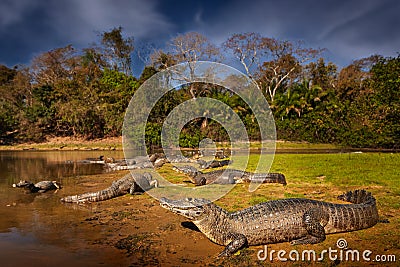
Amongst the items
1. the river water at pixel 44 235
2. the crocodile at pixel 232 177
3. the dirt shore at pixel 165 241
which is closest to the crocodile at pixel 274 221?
the dirt shore at pixel 165 241

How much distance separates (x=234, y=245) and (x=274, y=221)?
31.8 inches

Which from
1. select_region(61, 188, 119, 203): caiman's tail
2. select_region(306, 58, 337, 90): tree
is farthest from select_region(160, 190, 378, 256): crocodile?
select_region(306, 58, 337, 90): tree

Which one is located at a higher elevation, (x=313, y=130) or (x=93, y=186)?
(x=313, y=130)

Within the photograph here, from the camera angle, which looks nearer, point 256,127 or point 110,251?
point 110,251

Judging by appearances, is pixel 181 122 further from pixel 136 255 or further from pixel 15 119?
pixel 136 255

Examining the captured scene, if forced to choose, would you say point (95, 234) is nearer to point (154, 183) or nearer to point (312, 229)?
point (312, 229)

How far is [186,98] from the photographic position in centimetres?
3091

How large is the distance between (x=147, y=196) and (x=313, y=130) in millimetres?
23293

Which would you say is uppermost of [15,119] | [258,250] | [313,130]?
[15,119]

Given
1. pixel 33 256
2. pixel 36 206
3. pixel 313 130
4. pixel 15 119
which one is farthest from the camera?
pixel 15 119

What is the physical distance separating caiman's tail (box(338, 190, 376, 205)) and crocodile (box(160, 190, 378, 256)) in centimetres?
65

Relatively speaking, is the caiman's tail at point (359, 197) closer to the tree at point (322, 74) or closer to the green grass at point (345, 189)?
the green grass at point (345, 189)

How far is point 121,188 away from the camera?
9.30m

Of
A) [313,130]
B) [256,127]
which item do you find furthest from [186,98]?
[313,130]
